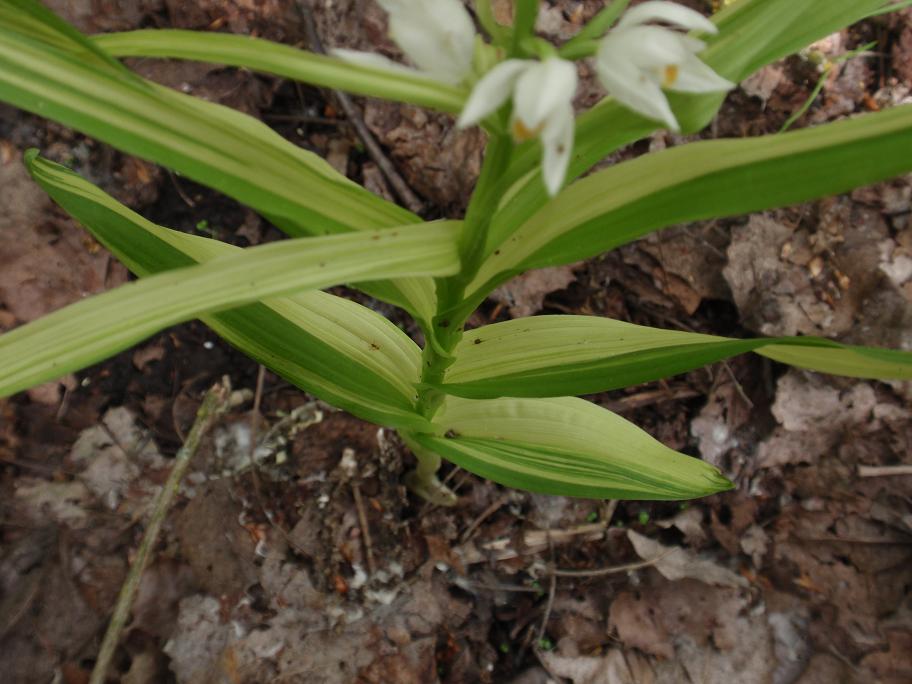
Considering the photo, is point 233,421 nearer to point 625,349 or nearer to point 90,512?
point 90,512

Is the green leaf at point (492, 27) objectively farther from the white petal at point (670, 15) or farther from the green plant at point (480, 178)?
the white petal at point (670, 15)

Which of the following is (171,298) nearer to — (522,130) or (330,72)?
(330,72)

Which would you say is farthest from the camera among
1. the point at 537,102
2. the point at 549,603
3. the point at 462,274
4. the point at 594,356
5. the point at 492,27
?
the point at 549,603

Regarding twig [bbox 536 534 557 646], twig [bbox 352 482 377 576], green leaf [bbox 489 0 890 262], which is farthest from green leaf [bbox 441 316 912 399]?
twig [bbox 536 534 557 646]

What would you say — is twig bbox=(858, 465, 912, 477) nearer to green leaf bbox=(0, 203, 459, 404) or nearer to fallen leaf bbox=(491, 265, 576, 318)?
fallen leaf bbox=(491, 265, 576, 318)

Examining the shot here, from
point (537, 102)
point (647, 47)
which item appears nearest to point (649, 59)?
point (647, 47)

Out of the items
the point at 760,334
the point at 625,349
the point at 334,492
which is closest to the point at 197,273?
the point at 625,349
